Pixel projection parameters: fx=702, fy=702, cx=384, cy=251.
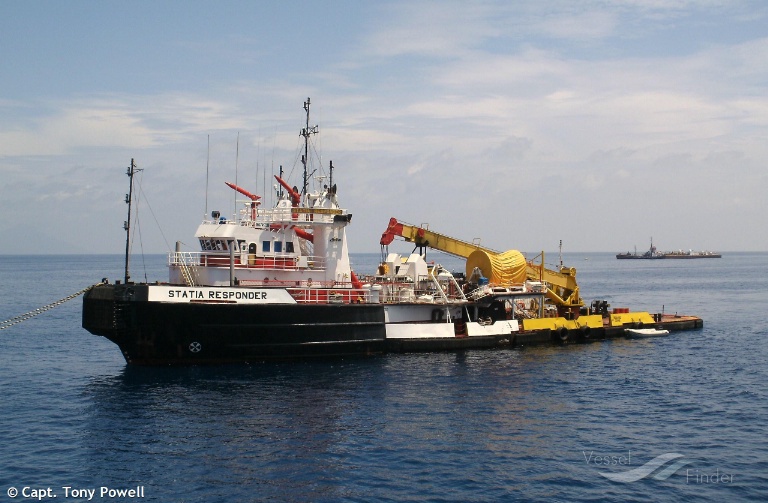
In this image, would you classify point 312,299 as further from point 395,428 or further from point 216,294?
point 395,428

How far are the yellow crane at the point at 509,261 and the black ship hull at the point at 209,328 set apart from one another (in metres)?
11.7

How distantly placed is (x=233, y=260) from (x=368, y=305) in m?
7.50

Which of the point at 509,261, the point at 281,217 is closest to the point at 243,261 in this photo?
the point at 281,217

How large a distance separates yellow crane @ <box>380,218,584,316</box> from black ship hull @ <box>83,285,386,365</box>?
11705mm

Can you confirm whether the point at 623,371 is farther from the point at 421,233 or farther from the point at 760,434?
the point at 421,233

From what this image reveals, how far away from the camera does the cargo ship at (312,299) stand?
3334cm

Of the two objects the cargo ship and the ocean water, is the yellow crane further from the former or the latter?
the ocean water

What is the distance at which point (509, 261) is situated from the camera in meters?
45.2

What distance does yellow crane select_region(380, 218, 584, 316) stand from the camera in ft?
149

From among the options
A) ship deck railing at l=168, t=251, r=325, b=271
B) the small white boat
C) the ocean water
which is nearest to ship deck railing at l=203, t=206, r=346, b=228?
ship deck railing at l=168, t=251, r=325, b=271

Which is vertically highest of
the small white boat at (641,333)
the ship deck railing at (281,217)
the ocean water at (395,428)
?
the ship deck railing at (281,217)

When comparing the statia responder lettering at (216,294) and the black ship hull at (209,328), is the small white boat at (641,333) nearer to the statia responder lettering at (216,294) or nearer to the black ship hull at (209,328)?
the black ship hull at (209,328)

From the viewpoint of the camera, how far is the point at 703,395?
31281 millimetres

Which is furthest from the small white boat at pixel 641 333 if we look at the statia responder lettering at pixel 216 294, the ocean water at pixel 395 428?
the statia responder lettering at pixel 216 294
